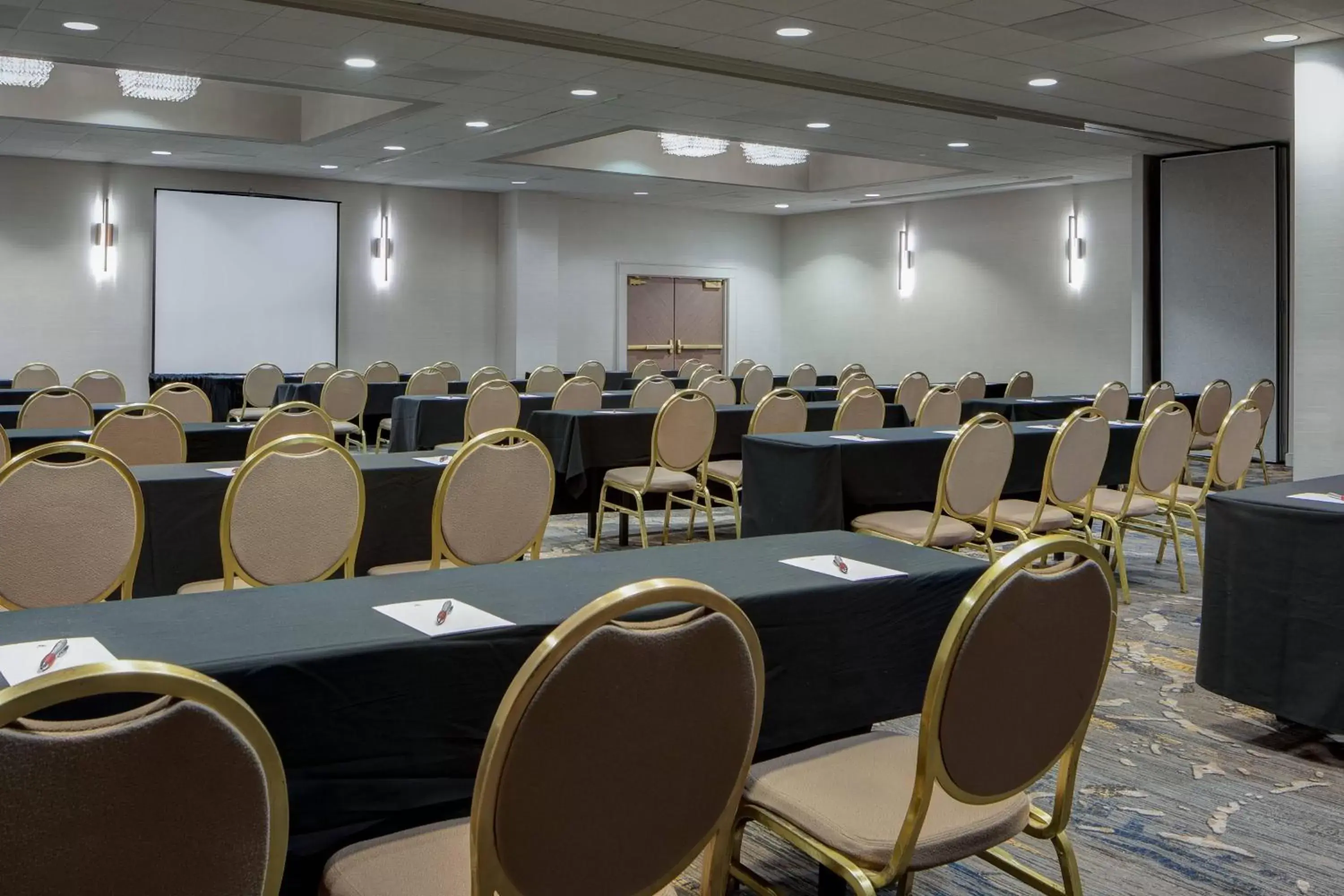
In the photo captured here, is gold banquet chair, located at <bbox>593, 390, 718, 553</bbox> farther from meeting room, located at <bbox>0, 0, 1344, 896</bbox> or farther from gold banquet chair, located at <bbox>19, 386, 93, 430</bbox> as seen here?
gold banquet chair, located at <bbox>19, 386, 93, 430</bbox>

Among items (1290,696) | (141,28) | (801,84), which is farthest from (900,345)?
(1290,696)

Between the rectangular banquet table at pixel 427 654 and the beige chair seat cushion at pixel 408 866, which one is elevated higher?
the rectangular banquet table at pixel 427 654

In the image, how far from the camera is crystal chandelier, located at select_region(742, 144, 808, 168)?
1192 centimetres

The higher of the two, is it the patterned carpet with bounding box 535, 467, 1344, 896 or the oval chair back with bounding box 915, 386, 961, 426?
the oval chair back with bounding box 915, 386, 961, 426

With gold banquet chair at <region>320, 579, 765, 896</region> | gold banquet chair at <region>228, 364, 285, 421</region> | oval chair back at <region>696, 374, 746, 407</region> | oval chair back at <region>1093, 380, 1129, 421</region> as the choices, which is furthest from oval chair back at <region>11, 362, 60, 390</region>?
gold banquet chair at <region>320, 579, 765, 896</region>

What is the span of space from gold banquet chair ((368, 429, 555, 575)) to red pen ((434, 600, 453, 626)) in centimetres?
143

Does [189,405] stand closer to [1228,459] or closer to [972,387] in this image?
[1228,459]

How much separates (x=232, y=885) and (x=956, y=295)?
15.7 meters

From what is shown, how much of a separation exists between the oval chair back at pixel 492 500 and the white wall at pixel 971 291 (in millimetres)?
11820

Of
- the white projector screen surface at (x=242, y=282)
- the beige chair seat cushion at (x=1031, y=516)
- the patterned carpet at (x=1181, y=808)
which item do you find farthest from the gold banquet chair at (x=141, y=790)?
the white projector screen surface at (x=242, y=282)

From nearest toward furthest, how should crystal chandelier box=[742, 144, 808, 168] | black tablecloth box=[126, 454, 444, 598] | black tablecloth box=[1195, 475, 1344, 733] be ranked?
black tablecloth box=[1195, 475, 1344, 733] < black tablecloth box=[126, 454, 444, 598] < crystal chandelier box=[742, 144, 808, 168]

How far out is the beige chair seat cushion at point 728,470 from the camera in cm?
701

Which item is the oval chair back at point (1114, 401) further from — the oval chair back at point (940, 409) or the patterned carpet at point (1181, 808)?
the patterned carpet at point (1181, 808)

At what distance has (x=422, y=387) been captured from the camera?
1088cm
